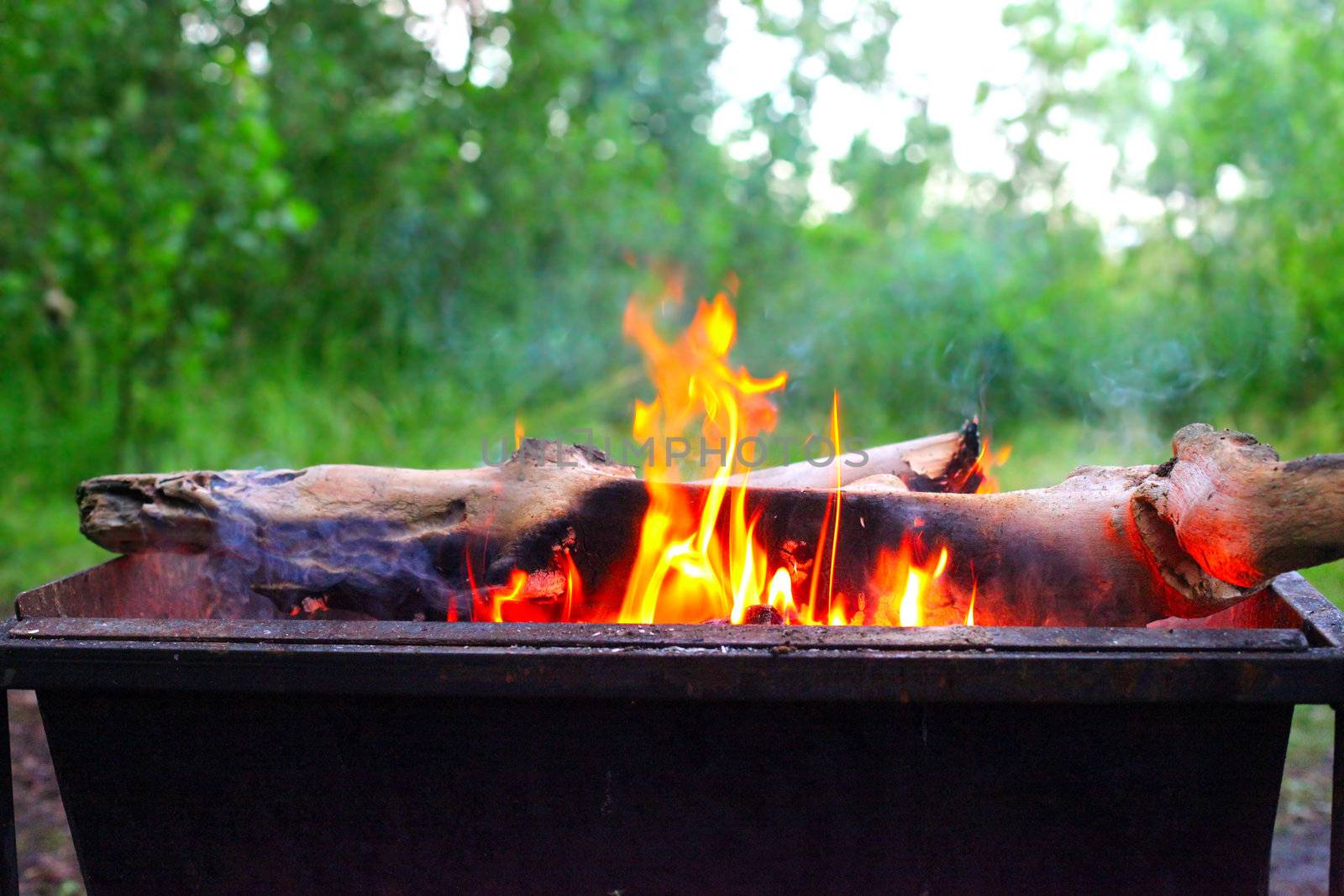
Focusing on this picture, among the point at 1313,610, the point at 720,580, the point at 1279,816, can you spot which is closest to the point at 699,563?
the point at 720,580

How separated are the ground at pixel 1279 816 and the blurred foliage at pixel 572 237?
1318 mm

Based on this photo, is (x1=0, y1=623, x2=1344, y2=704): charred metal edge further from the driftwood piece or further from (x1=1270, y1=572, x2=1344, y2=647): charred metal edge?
the driftwood piece

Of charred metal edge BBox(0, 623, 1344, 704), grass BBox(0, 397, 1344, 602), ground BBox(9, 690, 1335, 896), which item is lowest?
ground BBox(9, 690, 1335, 896)

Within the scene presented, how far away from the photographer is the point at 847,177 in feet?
22.1

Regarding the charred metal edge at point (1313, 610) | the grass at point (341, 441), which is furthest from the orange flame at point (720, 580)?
the grass at point (341, 441)

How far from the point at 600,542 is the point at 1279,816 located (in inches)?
80.3

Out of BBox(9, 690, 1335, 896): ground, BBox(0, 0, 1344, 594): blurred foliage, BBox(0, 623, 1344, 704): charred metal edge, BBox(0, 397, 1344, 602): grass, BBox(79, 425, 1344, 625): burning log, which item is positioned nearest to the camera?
BBox(0, 623, 1344, 704): charred metal edge

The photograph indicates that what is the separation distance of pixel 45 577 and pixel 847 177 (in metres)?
4.94

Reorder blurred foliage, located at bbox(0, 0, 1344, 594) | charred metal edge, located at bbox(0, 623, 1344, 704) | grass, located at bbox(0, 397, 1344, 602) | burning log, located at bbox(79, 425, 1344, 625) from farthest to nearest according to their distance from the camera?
blurred foliage, located at bbox(0, 0, 1344, 594) < grass, located at bbox(0, 397, 1344, 602) < burning log, located at bbox(79, 425, 1344, 625) < charred metal edge, located at bbox(0, 623, 1344, 704)

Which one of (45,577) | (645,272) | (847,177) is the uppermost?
(847,177)

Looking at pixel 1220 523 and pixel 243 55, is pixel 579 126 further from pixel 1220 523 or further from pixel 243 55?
pixel 1220 523

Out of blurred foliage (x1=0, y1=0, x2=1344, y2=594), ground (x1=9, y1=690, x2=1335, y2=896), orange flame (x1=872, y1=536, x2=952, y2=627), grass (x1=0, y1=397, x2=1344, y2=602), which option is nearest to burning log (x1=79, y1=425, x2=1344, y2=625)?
orange flame (x1=872, y1=536, x2=952, y2=627)

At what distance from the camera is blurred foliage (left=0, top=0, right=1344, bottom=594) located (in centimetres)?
486

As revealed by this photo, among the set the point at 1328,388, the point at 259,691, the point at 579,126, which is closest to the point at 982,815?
the point at 259,691
